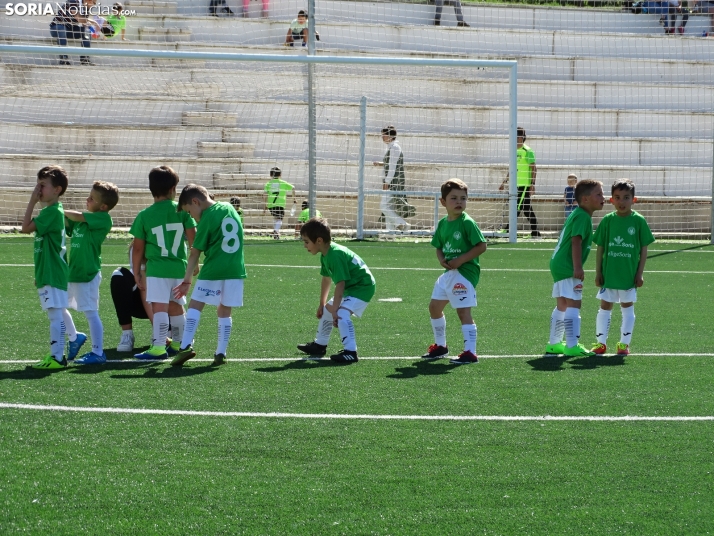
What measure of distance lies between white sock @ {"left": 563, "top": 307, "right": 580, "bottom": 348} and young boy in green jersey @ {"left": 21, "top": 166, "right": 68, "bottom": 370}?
3.70m

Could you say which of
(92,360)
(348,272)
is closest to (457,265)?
(348,272)

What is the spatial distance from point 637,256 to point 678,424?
2.51 m

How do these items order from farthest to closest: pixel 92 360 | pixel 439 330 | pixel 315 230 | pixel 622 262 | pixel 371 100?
pixel 371 100, pixel 622 262, pixel 439 330, pixel 315 230, pixel 92 360

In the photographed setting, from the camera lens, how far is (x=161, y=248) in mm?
6883

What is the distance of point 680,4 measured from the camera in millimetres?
23062

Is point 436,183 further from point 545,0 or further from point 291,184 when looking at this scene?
point 545,0

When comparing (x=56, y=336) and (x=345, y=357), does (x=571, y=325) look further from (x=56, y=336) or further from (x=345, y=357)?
(x=56, y=336)

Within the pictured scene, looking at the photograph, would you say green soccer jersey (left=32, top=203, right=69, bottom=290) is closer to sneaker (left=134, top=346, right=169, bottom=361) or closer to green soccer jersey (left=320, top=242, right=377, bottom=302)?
sneaker (left=134, top=346, right=169, bottom=361)

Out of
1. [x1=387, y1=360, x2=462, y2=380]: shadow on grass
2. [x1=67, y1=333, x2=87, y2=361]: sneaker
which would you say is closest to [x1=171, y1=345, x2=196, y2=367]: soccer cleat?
[x1=67, y1=333, x2=87, y2=361]: sneaker

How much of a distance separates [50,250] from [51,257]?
0.17 feet

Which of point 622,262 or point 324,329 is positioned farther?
point 622,262

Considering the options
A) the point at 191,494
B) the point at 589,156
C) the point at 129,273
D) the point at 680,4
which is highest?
the point at 680,4

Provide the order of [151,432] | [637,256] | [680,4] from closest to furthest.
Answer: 1. [151,432]
2. [637,256]
3. [680,4]

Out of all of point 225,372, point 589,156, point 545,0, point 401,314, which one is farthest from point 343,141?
point 225,372
